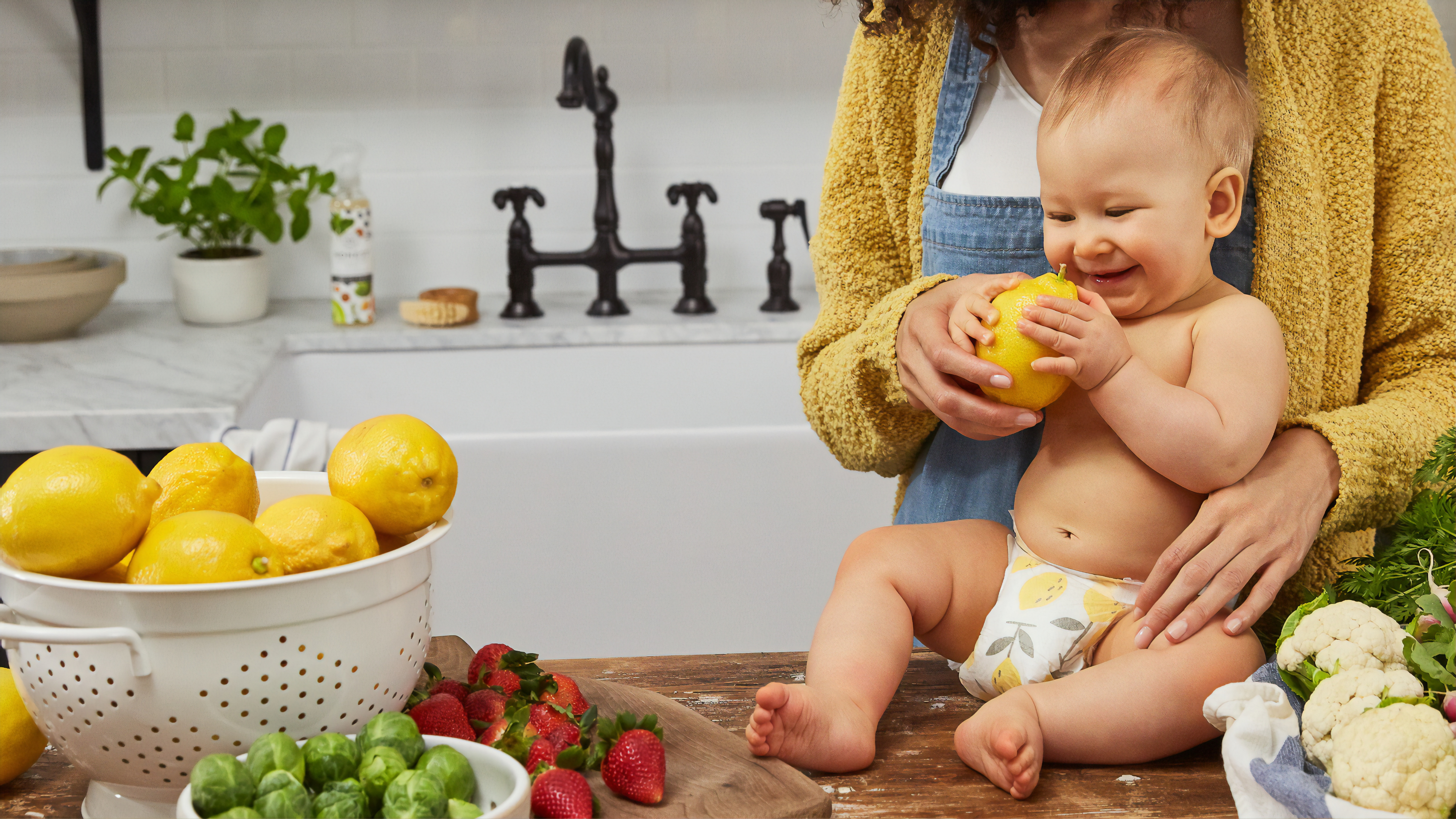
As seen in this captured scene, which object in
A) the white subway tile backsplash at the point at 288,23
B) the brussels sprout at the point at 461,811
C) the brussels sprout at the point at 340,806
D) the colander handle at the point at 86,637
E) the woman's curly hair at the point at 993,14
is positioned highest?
the white subway tile backsplash at the point at 288,23

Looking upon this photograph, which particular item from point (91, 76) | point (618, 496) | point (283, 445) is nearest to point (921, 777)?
point (283, 445)

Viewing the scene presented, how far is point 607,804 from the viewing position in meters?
0.66

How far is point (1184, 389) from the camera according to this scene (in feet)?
2.71

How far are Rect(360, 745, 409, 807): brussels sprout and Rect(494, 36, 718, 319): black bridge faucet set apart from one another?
5.43 ft

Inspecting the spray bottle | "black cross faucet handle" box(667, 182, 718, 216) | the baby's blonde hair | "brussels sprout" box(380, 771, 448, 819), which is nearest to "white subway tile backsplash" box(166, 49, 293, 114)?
the spray bottle

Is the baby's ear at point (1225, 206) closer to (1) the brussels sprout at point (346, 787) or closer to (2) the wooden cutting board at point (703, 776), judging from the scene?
(2) the wooden cutting board at point (703, 776)

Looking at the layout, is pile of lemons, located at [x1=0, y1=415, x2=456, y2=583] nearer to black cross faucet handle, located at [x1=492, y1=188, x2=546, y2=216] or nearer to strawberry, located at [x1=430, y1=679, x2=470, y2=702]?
strawberry, located at [x1=430, y1=679, x2=470, y2=702]

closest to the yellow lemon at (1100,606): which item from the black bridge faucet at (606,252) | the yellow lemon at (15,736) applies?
the yellow lemon at (15,736)

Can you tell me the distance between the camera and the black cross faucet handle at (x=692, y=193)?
219 centimetres

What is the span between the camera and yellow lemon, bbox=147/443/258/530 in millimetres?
687

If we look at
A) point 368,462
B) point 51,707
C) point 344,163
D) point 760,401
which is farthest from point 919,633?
point 344,163

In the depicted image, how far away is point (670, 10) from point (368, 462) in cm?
178

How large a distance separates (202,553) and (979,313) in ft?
1.67

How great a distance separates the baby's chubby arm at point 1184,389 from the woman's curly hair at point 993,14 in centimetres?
27
